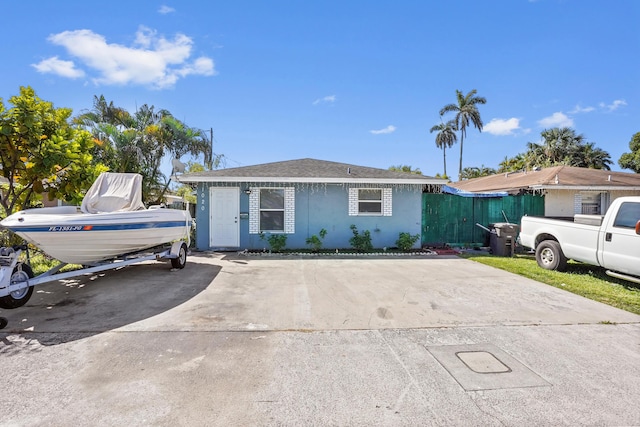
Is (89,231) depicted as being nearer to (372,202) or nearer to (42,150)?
(42,150)

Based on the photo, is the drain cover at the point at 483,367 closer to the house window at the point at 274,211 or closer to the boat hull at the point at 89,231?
the boat hull at the point at 89,231

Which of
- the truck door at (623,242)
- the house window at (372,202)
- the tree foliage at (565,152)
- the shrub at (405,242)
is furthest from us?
the tree foliage at (565,152)

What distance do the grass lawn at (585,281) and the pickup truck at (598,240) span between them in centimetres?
29

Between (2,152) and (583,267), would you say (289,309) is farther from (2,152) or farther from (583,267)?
(583,267)

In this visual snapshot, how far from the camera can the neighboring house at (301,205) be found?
1145 centimetres

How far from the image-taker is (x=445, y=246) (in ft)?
41.4

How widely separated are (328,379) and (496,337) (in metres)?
2.43

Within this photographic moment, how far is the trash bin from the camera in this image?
11.0 meters

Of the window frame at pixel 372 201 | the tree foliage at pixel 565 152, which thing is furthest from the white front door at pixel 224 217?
the tree foliage at pixel 565 152

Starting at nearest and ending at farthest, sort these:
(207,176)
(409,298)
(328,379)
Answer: (328,379) → (409,298) → (207,176)

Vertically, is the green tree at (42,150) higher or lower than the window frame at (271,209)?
higher

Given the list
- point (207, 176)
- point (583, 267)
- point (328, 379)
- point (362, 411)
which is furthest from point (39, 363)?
point (583, 267)

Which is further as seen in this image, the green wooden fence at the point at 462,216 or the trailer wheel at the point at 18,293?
the green wooden fence at the point at 462,216

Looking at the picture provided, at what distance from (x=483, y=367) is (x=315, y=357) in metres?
1.77
